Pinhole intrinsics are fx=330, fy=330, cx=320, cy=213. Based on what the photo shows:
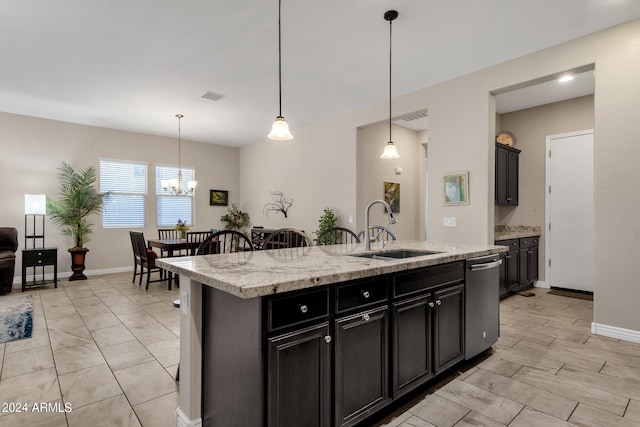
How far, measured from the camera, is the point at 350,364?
1.63 m

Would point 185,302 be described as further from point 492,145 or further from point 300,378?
point 492,145

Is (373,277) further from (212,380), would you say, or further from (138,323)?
(138,323)

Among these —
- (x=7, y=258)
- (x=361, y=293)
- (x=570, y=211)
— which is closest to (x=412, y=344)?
(x=361, y=293)

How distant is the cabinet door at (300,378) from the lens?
1341 mm

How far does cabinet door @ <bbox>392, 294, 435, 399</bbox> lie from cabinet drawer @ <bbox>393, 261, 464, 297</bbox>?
7 cm

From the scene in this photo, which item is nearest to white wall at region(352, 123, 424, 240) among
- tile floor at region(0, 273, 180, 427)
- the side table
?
tile floor at region(0, 273, 180, 427)

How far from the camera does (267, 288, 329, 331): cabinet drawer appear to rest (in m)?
1.34

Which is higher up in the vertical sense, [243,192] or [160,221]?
[243,192]

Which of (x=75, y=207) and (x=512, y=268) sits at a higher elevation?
(x=75, y=207)

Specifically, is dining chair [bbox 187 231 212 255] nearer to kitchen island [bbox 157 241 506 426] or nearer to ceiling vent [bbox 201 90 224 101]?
ceiling vent [bbox 201 90 224 101]

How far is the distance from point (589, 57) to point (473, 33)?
3.85 ft

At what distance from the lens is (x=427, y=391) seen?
7.09 feet

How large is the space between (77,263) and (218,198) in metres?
3.08

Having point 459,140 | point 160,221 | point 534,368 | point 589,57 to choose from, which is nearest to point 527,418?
point 534,368
